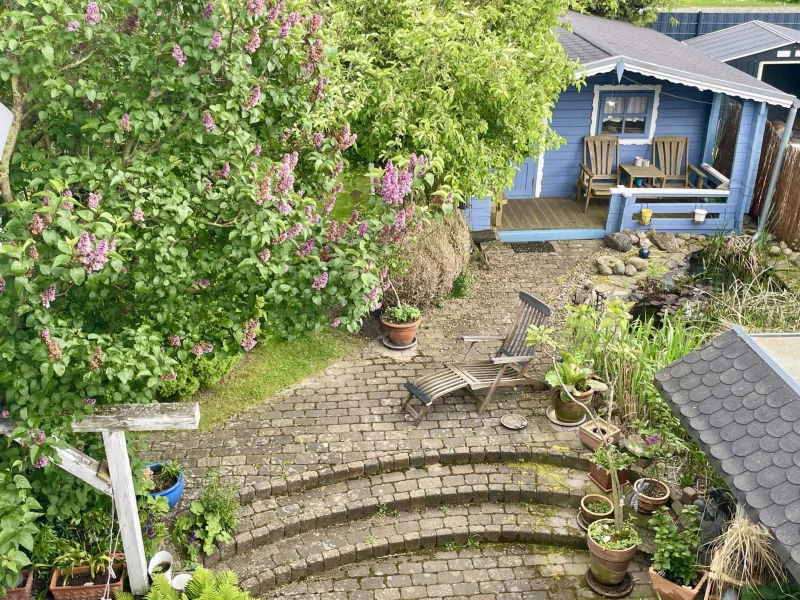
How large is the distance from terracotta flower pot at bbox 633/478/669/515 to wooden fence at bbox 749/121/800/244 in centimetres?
757

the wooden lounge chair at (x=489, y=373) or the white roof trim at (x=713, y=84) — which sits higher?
the white roof trim at (x=713, y=84)

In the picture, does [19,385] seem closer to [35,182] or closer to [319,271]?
[35,182]

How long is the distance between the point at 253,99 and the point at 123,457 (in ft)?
9.43

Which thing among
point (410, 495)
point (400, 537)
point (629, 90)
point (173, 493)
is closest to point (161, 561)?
point (173, 493)

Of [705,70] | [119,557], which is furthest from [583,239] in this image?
[119,557]

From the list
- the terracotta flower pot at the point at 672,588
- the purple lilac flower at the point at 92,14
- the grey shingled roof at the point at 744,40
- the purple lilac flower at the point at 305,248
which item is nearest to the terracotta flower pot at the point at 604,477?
the terracotta flower pot at the point at 672,588

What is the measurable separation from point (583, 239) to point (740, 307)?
4444 mm

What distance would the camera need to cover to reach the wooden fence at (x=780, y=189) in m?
13.1

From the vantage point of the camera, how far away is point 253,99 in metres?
5.25

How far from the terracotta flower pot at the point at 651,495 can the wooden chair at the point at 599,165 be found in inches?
304

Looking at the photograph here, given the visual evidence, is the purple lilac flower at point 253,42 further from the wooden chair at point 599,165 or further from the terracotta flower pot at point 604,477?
the wooden chair at point 599,165

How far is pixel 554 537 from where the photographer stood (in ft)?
24.6

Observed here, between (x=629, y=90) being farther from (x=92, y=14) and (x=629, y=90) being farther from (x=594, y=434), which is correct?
(x=92, y=14)

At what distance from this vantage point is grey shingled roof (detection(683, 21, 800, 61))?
16.4 metres
